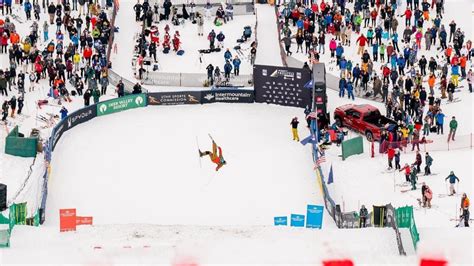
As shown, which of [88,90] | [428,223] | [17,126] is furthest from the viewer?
[88,90]

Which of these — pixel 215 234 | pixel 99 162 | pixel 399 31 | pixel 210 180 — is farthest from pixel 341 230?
pixel 399 31

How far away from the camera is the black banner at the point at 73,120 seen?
50.8 metres

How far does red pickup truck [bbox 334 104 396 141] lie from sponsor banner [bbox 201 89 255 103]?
4534mm

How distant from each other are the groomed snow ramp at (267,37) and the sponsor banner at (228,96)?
3899 mm

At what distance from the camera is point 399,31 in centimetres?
6141

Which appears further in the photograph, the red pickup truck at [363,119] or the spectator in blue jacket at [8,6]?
the spectator in blue jacket at [8,6]

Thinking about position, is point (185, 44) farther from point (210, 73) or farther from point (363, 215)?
point (363, 215)

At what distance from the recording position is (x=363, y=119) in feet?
171

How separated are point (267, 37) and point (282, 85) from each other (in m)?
7.47

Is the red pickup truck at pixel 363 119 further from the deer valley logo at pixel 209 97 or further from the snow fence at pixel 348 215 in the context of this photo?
the deer valley logo at pixel 209 97

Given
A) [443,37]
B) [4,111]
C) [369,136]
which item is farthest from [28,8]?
[443,37]

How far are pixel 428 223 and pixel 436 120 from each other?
980 cm

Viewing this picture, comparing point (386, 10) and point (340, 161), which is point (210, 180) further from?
point (386, 10)

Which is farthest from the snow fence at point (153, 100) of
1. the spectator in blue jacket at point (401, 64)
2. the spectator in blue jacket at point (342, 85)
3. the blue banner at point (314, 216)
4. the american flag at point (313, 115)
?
the blue banner at point (314, 216)
